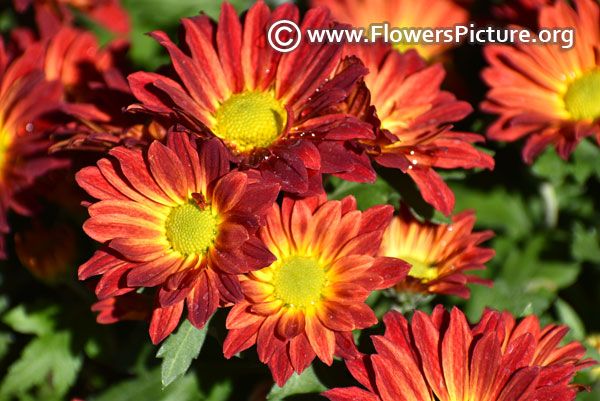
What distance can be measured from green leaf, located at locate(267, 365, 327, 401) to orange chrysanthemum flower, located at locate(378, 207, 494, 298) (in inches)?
9.1

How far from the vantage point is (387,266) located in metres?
1.14

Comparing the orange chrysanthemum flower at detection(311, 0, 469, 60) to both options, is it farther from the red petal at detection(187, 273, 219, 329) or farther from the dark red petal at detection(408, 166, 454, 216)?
the red petal at detection(187, 273, 219, 329)

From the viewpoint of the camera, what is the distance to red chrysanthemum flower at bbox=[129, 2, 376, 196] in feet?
3.61

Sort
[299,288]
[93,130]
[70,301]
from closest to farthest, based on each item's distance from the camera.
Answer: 1. [299,288]
2. [93,130]
3. [70,301]

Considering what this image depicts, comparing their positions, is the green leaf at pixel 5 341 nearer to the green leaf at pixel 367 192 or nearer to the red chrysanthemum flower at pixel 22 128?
the red chrysanthemum flower at pixel 22 128

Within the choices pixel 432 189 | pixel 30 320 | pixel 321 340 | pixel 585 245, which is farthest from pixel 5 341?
pixel 585 245

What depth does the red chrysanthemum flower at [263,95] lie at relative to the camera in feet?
3.61

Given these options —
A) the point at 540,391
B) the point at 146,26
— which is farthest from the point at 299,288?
the point at 146,26

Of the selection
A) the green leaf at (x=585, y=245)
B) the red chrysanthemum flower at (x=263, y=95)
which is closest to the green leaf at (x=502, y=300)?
the green leaf at (x=585, y=245)

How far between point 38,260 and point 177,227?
20.8 inches

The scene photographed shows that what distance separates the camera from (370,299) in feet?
4.60

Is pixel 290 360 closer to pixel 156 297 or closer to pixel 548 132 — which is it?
pixel 156 297

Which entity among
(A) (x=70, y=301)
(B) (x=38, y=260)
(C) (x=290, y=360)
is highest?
(C) (x=290, y=360)

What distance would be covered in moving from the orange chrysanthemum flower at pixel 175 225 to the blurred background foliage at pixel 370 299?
144 millimetres
